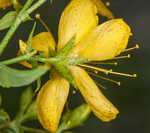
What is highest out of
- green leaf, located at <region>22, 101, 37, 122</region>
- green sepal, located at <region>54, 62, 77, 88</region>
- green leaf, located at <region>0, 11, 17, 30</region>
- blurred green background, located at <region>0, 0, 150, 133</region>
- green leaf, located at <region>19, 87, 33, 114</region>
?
green leaf, located at <region>0, 11, 17, 30</region>

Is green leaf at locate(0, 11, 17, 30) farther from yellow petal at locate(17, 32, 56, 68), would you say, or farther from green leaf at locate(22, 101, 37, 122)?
green leaf at locate(22, 101, 37, 122)

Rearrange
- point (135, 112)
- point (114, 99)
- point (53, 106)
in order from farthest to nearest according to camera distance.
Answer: point (135, 112) < point (114, 99) < point (53, 106)

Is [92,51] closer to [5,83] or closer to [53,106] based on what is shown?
[53,106]

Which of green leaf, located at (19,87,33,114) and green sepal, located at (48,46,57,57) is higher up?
green sepal, located at (48,46,57,57)

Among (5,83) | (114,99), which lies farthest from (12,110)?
(5,83)

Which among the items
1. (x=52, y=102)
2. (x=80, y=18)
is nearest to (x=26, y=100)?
(x=52, y=102)

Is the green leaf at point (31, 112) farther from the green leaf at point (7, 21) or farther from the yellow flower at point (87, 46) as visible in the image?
the green leaf at point (7, 21)

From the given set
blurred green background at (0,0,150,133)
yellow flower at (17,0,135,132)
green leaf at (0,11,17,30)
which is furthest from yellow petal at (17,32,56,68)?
blurred green background at (0,0,150,133)
